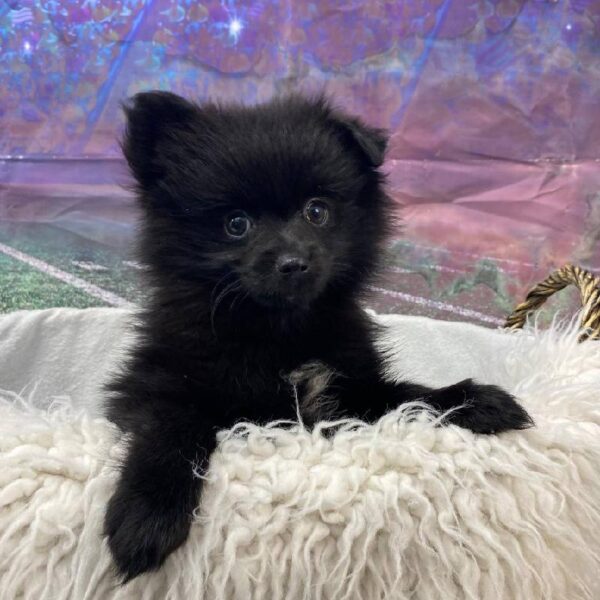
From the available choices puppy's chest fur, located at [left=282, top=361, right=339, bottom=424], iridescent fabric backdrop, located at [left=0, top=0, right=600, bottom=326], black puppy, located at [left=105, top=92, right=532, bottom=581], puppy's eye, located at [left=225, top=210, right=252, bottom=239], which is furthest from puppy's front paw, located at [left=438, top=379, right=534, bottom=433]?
iridescent fabric backdrop, located at [left=0, top=0, right=600, bottom=326]

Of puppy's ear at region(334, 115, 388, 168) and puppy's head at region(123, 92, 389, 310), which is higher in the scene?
puppy's ear at region(334, 115, 388, 168)

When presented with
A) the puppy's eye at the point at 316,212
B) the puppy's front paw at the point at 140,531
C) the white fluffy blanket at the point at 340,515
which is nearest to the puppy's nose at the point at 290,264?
the puppy's eye at the point at 316,212

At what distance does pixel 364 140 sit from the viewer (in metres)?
1.12

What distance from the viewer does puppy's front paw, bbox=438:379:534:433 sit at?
913 millimetres

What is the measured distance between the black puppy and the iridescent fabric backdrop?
92 centimetres

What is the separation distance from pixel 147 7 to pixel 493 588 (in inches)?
72.8

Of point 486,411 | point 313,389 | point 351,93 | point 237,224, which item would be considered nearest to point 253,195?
point 237,224

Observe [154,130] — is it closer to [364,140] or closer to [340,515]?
[364,140]

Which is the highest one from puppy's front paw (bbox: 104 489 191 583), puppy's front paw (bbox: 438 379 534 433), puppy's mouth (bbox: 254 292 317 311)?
puppy's mouth (bbox: 254 292 317 311)

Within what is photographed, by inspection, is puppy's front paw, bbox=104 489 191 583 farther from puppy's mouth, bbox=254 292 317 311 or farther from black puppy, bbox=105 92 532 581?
puppy's mouth, bbox=254 292 317 311

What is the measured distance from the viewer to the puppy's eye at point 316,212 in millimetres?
1058

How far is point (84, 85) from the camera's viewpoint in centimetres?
198

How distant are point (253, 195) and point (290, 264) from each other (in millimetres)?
131

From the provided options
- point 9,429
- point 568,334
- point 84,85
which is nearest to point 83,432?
point 9,429
